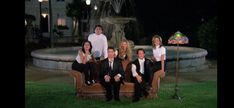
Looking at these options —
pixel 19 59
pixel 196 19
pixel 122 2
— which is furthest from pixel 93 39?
pixel 196 19

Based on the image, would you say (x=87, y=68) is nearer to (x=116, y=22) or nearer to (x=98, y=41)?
(x=98, y=41)

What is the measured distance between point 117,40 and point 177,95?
11.6 meters

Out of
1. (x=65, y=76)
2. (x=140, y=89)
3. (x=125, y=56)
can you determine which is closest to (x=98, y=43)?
(x=125, y=56)

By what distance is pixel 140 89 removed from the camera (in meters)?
11.3

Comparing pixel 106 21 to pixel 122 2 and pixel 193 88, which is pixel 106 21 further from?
pixel 193 88

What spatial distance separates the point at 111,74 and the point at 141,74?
76 cm

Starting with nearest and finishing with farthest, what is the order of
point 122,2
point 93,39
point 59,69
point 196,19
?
point 93,39 < point 59,69 < point 122,2 < point 196,19

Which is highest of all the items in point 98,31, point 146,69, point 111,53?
point 98,31

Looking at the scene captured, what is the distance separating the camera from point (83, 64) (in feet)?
38.5

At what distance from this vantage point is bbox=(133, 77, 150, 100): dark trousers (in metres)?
11.2

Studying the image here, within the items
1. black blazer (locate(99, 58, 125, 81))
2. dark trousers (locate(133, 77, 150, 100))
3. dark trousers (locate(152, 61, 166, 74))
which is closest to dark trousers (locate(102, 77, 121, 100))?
black blazer (locate(99, 58, 125, 81))

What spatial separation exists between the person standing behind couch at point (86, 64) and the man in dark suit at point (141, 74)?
1.19 meters

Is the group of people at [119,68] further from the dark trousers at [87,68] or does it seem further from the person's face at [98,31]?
the person's face at [98,31]

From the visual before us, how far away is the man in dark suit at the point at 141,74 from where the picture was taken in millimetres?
11208
